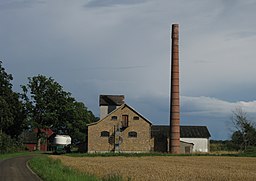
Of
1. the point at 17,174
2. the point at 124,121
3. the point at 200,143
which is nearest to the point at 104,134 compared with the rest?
the point at 124,121

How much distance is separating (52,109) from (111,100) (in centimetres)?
1350

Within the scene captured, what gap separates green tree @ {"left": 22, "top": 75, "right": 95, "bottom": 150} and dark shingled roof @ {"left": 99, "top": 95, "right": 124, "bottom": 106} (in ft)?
29.6

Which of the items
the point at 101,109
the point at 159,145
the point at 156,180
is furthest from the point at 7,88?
the point at 156,180

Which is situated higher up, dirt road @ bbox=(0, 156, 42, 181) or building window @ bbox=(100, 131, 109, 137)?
building window @ bbox=(100, 131, 109, 137)

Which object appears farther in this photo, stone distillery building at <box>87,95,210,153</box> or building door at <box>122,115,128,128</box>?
building door at <box>122,115,128,128</box>

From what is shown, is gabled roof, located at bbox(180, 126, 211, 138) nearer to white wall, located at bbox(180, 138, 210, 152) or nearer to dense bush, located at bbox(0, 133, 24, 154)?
white wall, located at bbox(180, 138, 210, 152)

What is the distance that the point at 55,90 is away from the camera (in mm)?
97688

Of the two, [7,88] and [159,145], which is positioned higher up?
[7,88]

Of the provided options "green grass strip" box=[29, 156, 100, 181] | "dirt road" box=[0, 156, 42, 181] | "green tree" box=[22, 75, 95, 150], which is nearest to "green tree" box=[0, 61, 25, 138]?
"green tree" box=[22, 75, 95, 150]

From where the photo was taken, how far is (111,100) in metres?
92.5

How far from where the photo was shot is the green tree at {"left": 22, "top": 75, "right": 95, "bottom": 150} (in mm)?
95750

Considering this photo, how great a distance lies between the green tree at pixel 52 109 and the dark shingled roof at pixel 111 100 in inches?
355

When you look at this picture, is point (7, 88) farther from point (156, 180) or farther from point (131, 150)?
point (156, 180)

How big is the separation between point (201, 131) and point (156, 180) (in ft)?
239
